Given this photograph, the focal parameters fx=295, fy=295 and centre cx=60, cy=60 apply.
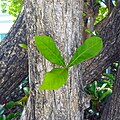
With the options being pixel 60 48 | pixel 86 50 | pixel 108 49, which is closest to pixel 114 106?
pixel 108 49

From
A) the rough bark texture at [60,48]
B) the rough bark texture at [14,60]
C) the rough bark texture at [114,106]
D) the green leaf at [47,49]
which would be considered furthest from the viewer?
the rough bark texture at [14,60]

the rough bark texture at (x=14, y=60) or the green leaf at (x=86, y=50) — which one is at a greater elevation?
the green leaf at (x=86, y=50)

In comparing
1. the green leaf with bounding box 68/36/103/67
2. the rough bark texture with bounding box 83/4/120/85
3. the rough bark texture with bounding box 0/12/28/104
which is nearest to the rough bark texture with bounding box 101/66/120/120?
the rough bark texture with bounding box 83/4/120/85

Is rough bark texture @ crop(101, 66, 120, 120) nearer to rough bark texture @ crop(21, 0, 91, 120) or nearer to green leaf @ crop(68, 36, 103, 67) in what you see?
rough bark texture @ crop(21, 0, 91, 120)

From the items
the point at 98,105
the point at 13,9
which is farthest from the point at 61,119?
the point at 13,9

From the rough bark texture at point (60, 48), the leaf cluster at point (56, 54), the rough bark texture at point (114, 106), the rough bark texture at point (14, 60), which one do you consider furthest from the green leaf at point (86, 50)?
the rough bark texture at point (14, 60)

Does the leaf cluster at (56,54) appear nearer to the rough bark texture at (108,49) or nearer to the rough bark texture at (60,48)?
the rough bark texture at (60,48)

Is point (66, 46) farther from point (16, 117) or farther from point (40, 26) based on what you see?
point (16, 117)
